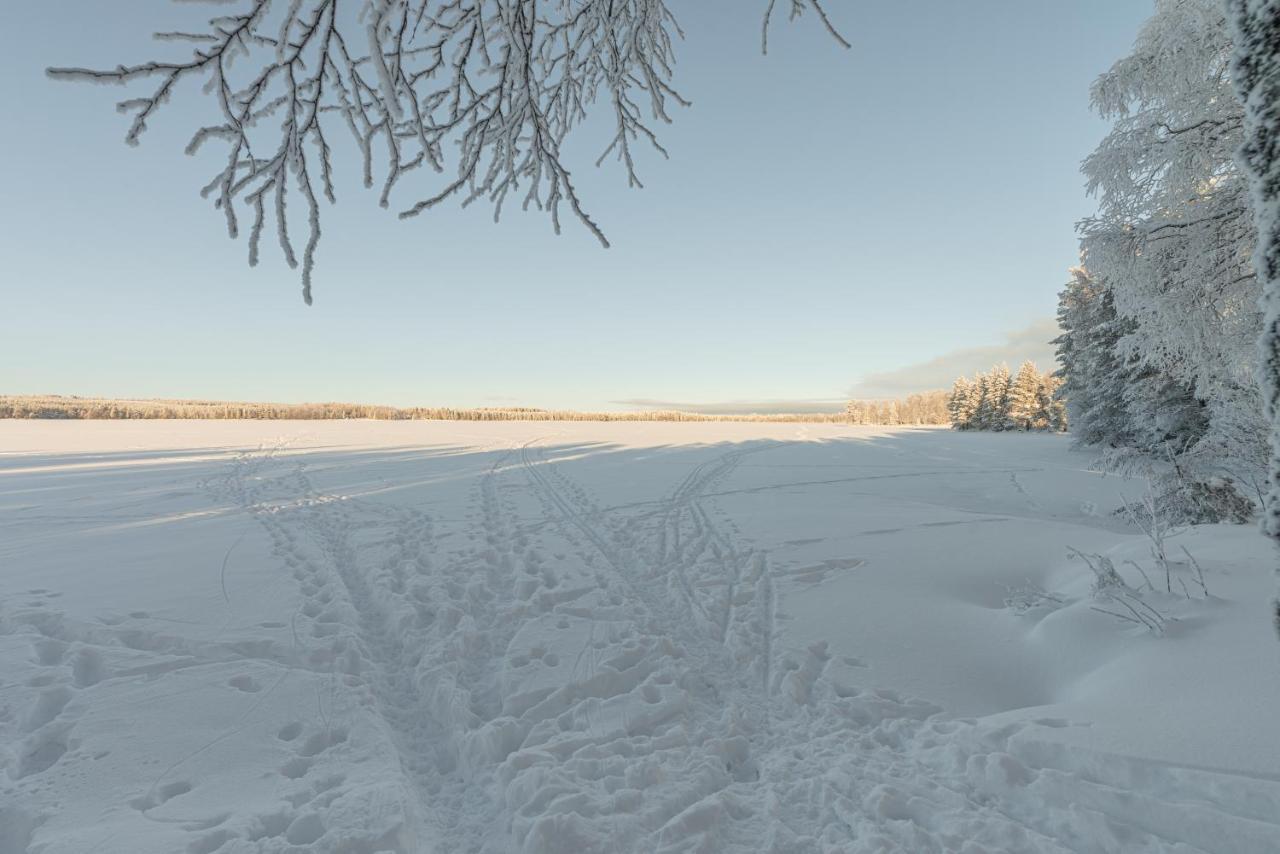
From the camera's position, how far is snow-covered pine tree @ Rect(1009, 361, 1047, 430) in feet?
112

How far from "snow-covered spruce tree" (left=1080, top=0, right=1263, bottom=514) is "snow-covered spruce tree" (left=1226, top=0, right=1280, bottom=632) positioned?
20.3 feet

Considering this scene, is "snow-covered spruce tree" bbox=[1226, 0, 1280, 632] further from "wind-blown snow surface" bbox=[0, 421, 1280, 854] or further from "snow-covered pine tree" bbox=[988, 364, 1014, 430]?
"snow-covered pine tree" bbox=[988, 364, 1014, 430]

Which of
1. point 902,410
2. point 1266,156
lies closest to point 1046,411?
point 1266,156

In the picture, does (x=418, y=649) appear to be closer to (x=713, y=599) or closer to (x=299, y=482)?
(x=713, y=599)

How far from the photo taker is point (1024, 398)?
3409 centimetres

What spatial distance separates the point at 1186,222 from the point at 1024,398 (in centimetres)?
3476

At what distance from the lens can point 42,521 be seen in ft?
25.4

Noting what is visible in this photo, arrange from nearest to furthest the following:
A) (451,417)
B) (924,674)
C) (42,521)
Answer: (924,674), (42,521), (451,417)

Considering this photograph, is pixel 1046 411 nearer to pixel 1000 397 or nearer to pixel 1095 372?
pixel 1000 397

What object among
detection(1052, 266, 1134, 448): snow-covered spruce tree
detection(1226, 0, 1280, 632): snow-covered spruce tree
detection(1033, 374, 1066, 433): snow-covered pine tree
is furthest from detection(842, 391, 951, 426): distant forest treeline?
detection(1226, 0, 1280, 632): snow-covered spruce tree

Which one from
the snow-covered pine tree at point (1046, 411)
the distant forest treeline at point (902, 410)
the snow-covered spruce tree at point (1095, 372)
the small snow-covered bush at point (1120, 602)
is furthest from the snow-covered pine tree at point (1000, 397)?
the distant forest treeline at point (902, 410)

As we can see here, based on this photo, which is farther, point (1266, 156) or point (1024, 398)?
point (1024, 398)

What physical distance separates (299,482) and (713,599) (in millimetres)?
10546

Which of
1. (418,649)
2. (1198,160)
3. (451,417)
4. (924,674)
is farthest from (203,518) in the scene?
(451,417)
